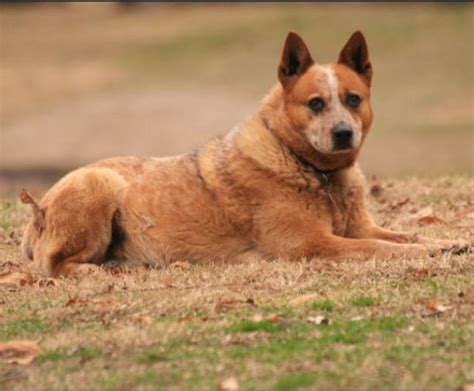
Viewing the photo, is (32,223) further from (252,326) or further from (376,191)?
(376,191)

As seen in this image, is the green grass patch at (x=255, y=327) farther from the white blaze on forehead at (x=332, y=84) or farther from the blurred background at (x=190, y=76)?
the blurred background at (x=190, y=76)

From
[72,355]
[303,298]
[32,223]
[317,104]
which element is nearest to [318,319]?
[303,298]

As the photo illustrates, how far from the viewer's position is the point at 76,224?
906 cm

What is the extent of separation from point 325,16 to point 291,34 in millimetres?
35401

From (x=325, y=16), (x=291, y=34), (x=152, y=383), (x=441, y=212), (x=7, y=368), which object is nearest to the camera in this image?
(x=152, y=383)

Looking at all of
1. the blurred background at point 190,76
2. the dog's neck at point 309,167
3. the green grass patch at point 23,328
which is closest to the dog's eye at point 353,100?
the dog's neck at point 309,167

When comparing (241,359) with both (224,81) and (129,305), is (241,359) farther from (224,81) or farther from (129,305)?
(224,81)

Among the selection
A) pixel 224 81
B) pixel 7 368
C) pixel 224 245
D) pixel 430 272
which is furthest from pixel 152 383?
pixel 224 81

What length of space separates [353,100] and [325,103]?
0.21 meters

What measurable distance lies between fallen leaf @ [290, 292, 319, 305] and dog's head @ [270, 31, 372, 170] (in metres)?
1.57

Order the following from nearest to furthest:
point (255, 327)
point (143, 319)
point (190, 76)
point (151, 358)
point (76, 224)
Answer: point (151, 358) → point (255, 327) → point (143, 319) → point (76, 224) → point (190, 76)

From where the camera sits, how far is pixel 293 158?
29.6 ft

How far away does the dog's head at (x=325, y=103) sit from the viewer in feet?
28.6

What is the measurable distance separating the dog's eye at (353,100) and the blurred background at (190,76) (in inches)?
574
